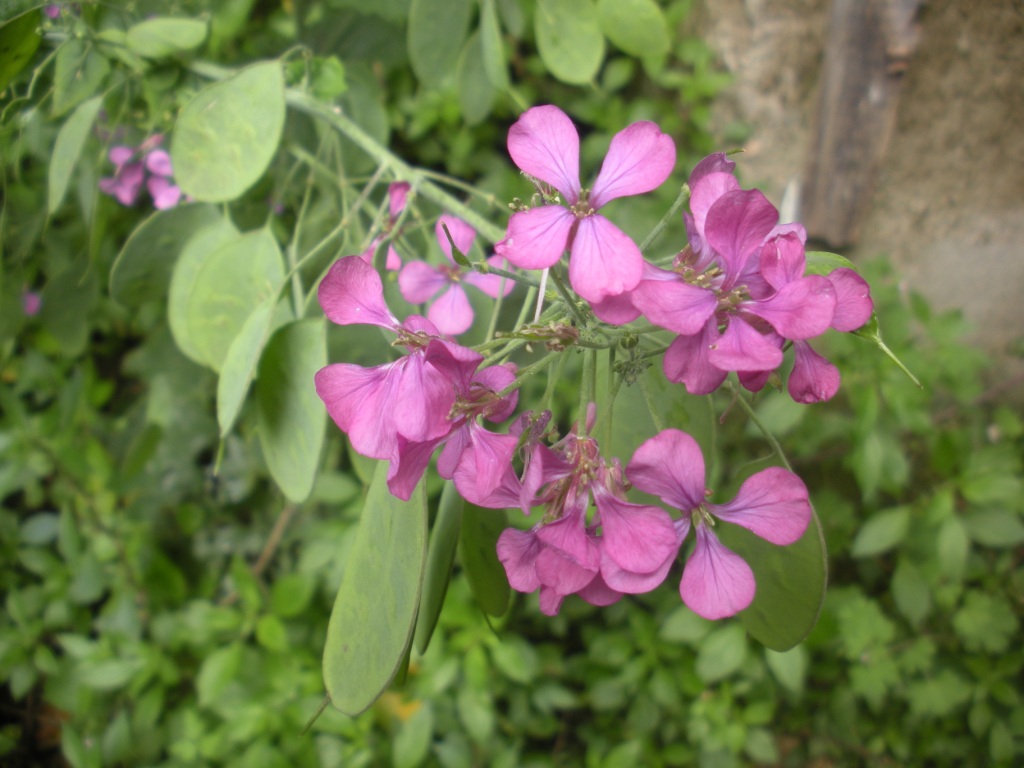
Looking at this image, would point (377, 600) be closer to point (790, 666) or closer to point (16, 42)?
point (16, 42)

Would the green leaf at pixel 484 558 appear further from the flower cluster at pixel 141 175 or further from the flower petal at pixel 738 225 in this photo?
the flower cluster at pixel 141 175

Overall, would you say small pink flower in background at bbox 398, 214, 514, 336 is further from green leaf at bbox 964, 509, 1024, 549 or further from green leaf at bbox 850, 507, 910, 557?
green leaf at bbox 964, 509, 1024, 549

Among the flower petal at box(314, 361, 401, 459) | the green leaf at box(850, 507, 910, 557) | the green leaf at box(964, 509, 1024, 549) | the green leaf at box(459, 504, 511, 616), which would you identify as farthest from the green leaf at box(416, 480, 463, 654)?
the green leaf at box(964, 509, 1024, 549)

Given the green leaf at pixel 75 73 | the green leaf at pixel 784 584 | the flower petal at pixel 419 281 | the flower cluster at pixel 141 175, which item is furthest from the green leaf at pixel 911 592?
the green leaf at pixel 75 73

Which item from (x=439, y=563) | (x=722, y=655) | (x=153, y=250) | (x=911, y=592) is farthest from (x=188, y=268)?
(x=911, y=592)

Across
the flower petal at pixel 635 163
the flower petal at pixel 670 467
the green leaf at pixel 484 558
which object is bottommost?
the green leaf at pixel 484 558

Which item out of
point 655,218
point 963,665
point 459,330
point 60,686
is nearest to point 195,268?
point 459,330
